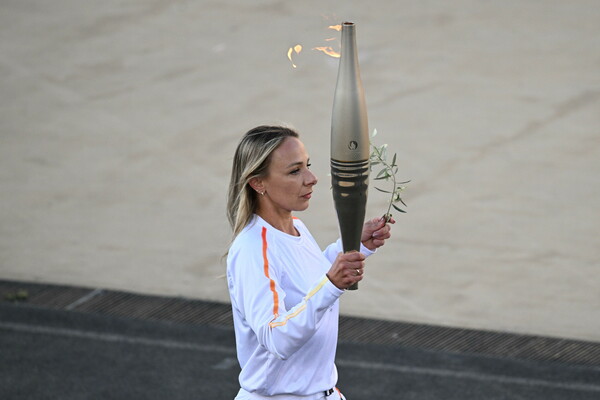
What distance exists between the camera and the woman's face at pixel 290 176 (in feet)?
12.9

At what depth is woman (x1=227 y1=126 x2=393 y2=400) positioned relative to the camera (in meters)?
3.84

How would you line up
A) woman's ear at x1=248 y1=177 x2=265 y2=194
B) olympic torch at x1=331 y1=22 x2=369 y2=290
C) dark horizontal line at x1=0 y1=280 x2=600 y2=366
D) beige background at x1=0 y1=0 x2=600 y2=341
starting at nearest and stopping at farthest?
olympic torch at x1=331 y1=22 x2=369 y2=290 < woman's ear at x1=248 y1=177 x2=265 y2=194 < dark horizontal line at x1=0 y1=280 x2=600 y2=366 < beige background at x1=0 y1=0 x2=600 y2=341

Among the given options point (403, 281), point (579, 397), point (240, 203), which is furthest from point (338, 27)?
point (403, 281)

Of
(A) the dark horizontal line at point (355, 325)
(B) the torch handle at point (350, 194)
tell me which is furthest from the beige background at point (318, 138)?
(B) the torch handle at point (350, 194)

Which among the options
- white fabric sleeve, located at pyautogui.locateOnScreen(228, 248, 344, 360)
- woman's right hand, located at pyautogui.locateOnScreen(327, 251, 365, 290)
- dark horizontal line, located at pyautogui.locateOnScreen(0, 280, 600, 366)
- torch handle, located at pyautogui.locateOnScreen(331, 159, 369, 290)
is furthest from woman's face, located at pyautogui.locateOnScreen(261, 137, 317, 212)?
dark horizontal line, located at pyautogui.locateOnScreen(0, 280, 600, 366)

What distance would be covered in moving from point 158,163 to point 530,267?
353 cm

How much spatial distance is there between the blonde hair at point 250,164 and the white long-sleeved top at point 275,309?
7 centimetres

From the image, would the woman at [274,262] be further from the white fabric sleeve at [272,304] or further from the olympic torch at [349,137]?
the olympic torch at [349,137]

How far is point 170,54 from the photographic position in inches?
379

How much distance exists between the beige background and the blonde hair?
408cm

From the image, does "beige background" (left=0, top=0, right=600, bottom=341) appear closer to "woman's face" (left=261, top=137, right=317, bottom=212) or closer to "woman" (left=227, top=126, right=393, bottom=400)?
"woman" (left=227, top=126, right=393, bottom=400)

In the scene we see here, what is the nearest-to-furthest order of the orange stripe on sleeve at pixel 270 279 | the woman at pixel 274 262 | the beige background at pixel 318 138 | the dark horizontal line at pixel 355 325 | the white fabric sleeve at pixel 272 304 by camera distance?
the white fabric sleeve at pixel 272 304 < the orange stripe on sleeve at pixel 270 279 < the woman at pixel 274 262 < the dark horizontal line at pixel 355 325 < the beige background at pixel 318 138

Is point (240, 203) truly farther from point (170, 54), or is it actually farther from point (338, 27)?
point (170, 54)

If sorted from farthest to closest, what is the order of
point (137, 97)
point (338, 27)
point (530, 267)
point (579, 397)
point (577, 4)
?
1. point (137, 97)
2. point (577, 4)
3. point (530, 267)
4. point (579, 397)
5. point (338, 27)
